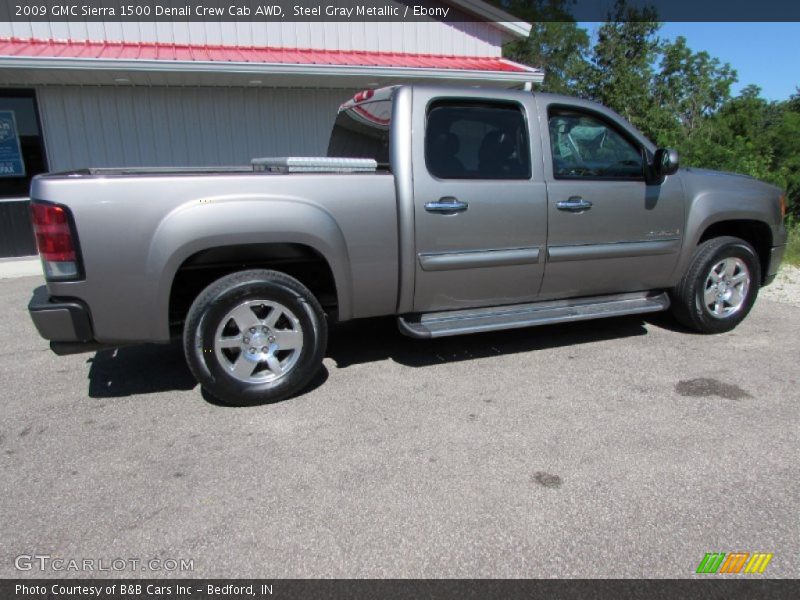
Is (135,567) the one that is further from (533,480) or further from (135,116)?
(135,116)

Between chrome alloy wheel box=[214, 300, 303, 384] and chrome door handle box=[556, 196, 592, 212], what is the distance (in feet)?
6.92

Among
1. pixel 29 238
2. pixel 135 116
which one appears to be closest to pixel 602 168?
pixel 135 116

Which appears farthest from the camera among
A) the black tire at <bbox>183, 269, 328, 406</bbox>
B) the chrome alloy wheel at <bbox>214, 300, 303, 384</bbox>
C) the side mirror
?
the side mirror

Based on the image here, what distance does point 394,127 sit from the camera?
398 cm

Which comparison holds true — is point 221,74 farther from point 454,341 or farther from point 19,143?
point 454,341

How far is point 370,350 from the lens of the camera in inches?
192

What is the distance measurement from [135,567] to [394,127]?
117 inches

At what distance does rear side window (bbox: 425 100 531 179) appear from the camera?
407 centimetres

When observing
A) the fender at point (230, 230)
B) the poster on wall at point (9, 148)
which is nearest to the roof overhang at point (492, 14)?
the poster on wall at point (9, 148)

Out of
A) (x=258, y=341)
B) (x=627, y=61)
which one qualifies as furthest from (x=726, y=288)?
(x=627, y=61)

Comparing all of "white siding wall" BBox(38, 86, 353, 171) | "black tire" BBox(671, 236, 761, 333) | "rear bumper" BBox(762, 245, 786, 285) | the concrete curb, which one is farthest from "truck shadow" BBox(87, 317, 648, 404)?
"white siding wall" BBox(38, 86, 353, 171)

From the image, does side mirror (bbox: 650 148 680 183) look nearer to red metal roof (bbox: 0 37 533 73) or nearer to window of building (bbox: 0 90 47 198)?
red metal roof (bbox: 0 37 533 73)

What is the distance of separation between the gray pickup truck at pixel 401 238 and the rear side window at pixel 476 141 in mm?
10
